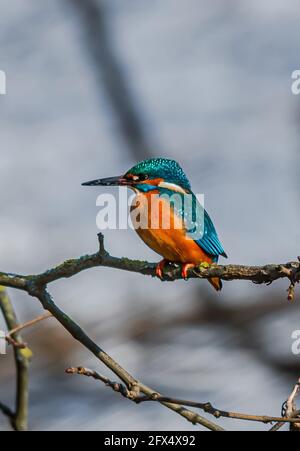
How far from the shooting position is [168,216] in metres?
4.24

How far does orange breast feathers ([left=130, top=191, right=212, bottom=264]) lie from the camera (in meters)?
4.12

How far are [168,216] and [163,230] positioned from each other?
0.12 metres

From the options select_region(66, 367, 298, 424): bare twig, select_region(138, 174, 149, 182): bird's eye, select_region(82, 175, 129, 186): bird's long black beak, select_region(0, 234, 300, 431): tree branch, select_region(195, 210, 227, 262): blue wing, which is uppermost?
select_region(138, 174, 149, 182): bird's eye

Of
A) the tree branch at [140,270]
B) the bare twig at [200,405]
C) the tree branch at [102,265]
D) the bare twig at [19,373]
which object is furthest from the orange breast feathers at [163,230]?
the bare twig at [200,405]

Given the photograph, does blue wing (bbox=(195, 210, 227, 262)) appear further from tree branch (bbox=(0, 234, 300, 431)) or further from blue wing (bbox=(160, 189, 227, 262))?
tree branch (bbox=(0, 234, 300, 431))

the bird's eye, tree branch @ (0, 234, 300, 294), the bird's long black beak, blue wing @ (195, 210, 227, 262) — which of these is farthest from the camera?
the bird's eye

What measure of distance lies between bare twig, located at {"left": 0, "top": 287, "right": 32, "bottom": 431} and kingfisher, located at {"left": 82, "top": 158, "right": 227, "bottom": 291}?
614mm

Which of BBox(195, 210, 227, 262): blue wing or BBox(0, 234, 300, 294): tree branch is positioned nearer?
BBox(0, 234, 300, 294): tree branch

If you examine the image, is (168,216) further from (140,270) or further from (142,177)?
(140,270)

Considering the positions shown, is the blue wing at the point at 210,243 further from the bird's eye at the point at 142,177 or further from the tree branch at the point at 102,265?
the tree branch at the point at 102,265

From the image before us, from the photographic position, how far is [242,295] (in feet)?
15.8

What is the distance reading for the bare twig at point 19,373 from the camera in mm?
3463

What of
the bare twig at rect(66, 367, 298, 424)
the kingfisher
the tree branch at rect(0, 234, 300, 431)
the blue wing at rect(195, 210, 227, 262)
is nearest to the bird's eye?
the kingfisher
